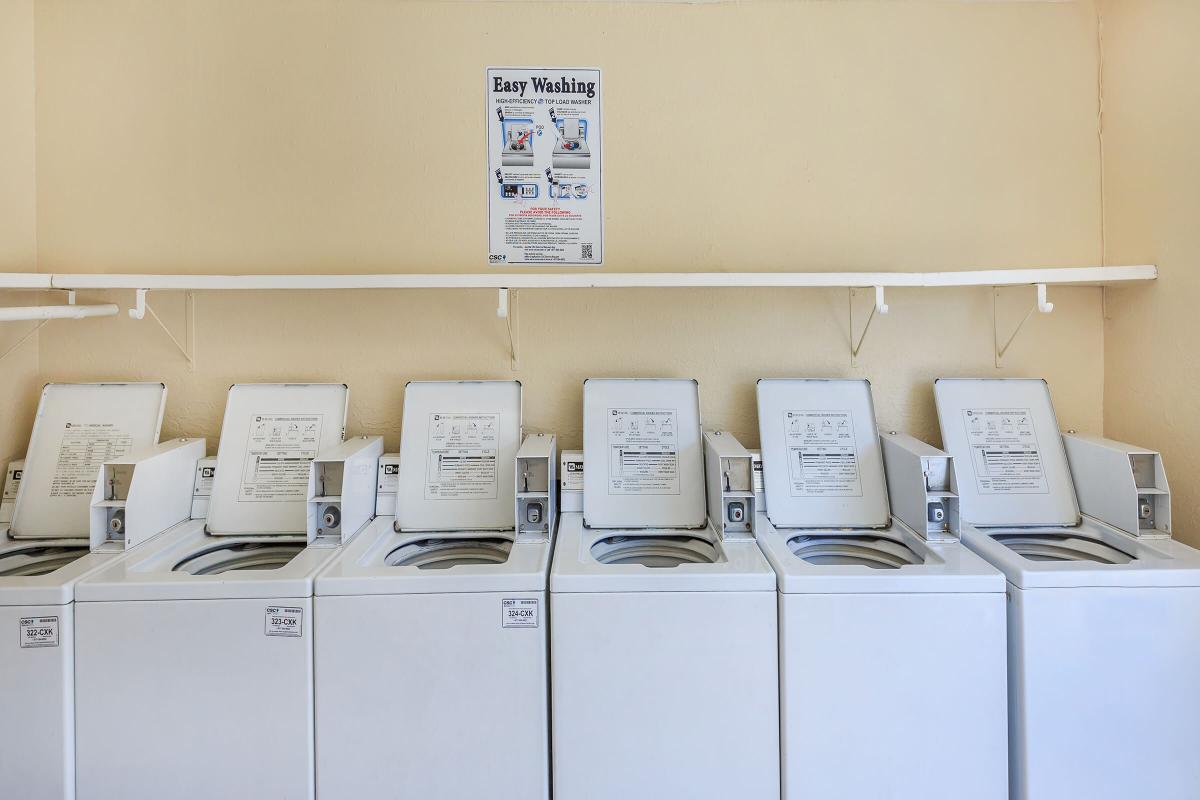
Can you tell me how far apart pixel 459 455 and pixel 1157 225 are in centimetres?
242

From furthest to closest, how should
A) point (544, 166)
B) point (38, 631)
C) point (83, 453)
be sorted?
point (544, 166) < point (83, 453) < point (38, 631)

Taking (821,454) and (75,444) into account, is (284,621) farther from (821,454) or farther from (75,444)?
(821,454)

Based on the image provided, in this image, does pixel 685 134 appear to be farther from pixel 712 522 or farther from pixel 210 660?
pixel 210 660

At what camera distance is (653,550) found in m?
1.90

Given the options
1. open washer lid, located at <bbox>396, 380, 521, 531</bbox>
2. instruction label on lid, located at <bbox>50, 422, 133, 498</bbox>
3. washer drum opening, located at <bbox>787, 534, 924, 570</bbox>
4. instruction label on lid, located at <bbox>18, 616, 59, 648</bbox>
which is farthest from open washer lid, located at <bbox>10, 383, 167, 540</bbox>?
washer drum opening, located at <bbox>787, 534, 924, 570</bbox>

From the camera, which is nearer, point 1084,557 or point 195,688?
point 195,688

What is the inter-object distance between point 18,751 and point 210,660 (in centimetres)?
48

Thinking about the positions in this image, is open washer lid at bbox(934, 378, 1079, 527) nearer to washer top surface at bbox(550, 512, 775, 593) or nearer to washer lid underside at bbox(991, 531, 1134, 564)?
washer lid underside at bbox(991, 531, 1134, 564)

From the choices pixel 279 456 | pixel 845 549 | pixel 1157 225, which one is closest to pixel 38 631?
pixel 279 456

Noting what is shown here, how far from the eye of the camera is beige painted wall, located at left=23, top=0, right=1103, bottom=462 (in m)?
2.12

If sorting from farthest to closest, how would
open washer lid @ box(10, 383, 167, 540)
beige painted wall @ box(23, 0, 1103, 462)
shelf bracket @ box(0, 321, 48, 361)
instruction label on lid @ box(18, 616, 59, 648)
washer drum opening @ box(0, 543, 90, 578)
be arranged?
beige painted wall @ box(23, 0, 1103, 462) → shelf bracket @ box(0, 321, 48, 361) → open washer lid @ box(10, 383, 167, 540) → washer drum opening @ box(0, 543, 90, 578) → instruction label on lid @ box(18, 616, 59, 648)

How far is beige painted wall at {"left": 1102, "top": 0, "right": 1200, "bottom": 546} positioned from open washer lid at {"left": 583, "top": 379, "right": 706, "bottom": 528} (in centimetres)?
150

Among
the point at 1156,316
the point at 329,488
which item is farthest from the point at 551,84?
the point at 1156,316

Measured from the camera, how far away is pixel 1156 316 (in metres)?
1.95
